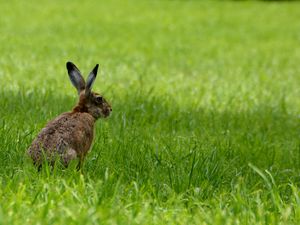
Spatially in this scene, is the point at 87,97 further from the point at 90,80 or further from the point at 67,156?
the point at 67,156

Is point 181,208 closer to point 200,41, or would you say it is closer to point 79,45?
point 79,45

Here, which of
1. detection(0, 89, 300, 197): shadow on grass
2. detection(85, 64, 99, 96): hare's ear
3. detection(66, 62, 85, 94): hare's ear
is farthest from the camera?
detection(66, 62, 85, 94): hare's ear

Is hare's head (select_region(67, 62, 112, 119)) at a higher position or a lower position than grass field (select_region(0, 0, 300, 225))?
higher

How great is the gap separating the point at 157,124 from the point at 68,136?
2954 millimetres

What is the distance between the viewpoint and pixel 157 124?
26.2 ft

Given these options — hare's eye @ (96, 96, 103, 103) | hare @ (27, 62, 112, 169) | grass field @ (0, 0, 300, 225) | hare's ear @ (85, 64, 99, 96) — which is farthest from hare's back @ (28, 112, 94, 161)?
hare's eye @ (96, 96, 103, 103)

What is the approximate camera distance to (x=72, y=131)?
5.21 metres

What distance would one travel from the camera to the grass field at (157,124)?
4.36m

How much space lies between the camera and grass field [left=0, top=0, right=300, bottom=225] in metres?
4.36

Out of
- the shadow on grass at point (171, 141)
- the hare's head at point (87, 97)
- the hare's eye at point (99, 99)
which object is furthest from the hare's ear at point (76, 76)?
the shadow on grass at point (171, 141)

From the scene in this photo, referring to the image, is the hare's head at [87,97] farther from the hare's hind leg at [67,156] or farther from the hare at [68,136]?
the hare's hind leg at [67,156]

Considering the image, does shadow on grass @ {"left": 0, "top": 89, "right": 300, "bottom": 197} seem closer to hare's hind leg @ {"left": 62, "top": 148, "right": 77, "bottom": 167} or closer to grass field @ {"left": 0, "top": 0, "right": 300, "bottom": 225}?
grass field @ {"left": 0, "top": 0, "right": 300, "bottom": 225}

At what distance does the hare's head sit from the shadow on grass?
10.4 inches

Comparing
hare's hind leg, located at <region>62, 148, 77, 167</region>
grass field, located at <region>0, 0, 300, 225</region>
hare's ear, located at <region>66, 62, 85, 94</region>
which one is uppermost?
hare's ear, located at <region>66, 62, 85, 94</region>
